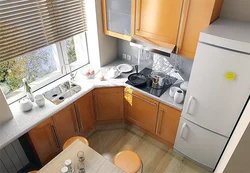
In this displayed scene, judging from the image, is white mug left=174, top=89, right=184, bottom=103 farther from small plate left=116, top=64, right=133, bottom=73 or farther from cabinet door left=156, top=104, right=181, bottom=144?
small plate left=116, top=64, right=133, bottom=73

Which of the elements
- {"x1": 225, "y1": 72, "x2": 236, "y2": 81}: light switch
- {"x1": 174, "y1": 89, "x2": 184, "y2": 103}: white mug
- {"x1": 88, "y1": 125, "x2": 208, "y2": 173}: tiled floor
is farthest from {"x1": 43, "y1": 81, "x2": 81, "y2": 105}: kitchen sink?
{"x1": 225, "y1": 72, "x2": 236, "y2": 81}: light switch

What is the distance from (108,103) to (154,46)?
1.04 meters

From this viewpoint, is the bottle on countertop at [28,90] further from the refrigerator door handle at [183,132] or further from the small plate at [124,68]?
the refrigerator door handle at [183,132]

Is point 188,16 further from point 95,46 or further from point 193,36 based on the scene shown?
point 95,46

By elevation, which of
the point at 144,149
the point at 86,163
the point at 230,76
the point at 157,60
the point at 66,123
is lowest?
the point at 144,149

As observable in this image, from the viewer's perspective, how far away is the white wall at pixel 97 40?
2.56 meters

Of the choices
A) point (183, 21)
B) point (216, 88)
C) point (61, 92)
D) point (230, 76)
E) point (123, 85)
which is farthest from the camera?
point (123, 85)

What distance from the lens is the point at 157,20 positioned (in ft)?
7.05

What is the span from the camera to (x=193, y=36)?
198cm

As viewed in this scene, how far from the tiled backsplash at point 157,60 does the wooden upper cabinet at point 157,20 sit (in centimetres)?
49

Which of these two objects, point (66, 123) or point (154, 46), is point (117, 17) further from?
point (66, 123)

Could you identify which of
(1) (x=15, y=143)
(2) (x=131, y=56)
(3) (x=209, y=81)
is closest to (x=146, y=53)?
(2) (x=131, y=56)

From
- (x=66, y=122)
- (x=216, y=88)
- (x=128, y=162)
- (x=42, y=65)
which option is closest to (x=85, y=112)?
(x=66, y=122)

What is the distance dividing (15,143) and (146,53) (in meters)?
2.02
